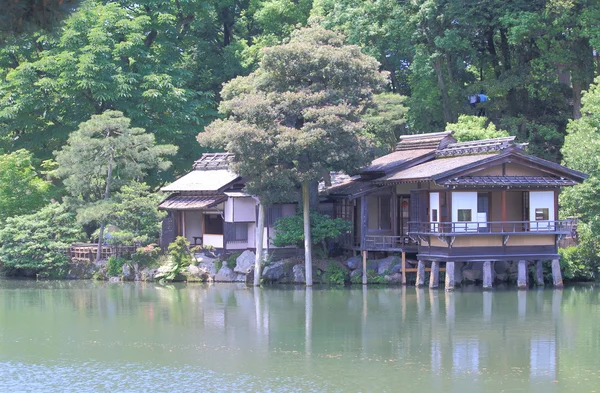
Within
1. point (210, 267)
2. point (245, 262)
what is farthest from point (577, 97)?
point (210, 267)

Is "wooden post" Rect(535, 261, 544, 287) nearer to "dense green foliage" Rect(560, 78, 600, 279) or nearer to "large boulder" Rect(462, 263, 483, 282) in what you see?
"dense green foliage" Rect(560, 78, 600, 279)

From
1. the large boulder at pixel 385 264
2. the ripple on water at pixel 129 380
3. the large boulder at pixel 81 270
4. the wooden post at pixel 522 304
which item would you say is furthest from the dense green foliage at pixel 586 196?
the large boulder at pixel 81 270

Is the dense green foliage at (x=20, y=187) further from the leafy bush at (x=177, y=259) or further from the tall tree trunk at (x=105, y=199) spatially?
the leafy bush at (x=177, y=259)

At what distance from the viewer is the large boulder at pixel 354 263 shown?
32.3m

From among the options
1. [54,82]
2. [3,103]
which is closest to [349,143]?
[54,82]

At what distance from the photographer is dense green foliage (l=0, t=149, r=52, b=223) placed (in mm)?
36594

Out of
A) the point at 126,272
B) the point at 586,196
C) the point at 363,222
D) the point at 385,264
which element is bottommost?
the point at 126,272

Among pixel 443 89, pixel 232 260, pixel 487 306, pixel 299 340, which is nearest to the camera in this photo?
pixel 299 340

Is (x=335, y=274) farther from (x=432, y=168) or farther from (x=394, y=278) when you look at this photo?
(x=432, y=168)

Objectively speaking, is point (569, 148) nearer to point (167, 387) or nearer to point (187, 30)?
point (167, 387)

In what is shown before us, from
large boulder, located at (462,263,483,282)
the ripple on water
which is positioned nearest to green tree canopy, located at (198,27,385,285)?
large boulder, located at (462,263,483,282)

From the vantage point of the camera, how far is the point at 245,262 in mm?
33281

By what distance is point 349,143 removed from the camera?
30125mm

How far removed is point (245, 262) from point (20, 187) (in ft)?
36.6
